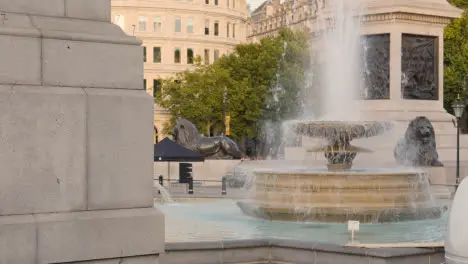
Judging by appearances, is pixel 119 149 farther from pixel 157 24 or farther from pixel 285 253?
pixel 157 24

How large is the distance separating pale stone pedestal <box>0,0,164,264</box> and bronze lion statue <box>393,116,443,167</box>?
87.6ft

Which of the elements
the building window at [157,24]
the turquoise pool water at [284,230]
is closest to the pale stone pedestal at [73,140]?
the turquoise pool water at [284,230]

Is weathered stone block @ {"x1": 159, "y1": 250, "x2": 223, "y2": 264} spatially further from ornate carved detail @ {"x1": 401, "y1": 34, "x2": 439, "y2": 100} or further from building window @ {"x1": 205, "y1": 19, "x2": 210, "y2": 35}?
building window @ {"x1": 205, "y1": 19, "x2": 210, "y2": 35}

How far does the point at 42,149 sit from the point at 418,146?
27.8m

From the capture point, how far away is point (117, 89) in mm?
7465

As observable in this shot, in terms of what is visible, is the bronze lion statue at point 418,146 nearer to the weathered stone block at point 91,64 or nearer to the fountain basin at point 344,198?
the fountain basin at point 344,198

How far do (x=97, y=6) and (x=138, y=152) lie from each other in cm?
116

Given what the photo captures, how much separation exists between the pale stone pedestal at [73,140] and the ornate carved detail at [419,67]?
31.3 meters

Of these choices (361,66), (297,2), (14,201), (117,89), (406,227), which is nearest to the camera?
(14,201)


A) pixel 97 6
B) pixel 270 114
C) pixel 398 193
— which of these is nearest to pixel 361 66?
pixel 398 193

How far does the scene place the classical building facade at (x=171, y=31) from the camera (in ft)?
360

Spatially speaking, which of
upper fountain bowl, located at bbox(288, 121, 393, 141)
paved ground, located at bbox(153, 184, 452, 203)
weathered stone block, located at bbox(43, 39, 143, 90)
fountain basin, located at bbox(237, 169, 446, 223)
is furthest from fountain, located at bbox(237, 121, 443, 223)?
weathered stone block, located at bbox(43, 39, 143, 90)

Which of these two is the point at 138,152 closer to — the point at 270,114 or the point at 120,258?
the point at 120,258

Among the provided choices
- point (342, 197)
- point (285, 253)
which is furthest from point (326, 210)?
point (285, 253)
